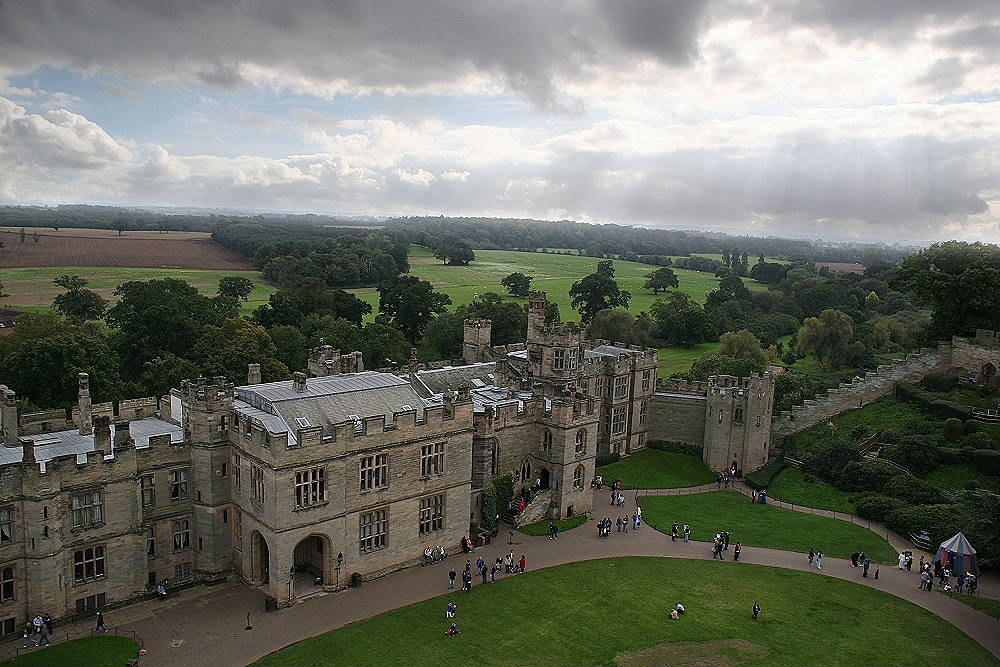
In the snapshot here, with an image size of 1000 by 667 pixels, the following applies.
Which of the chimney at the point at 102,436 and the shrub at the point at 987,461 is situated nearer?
the chimney at the point at 102,436

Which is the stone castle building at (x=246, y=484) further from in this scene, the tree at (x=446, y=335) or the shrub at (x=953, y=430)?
the tree at (x=446, y=335)

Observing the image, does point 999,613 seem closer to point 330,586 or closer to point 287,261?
point 330,586

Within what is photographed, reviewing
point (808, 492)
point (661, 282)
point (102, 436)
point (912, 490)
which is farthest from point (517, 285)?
point (102, 436)

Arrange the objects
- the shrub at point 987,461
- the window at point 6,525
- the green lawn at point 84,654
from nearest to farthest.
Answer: the green lawn at point 84,654, the window at point 6,525, the shrub at point 987,461

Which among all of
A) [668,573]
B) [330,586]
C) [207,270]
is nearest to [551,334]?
[668,573]

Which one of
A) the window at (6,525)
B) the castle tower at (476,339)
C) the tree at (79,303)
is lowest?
the window at (6,525)

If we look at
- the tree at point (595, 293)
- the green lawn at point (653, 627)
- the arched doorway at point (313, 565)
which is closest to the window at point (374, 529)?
Result: the arched doorway at point (313, 565)

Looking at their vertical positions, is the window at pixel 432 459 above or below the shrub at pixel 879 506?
above
